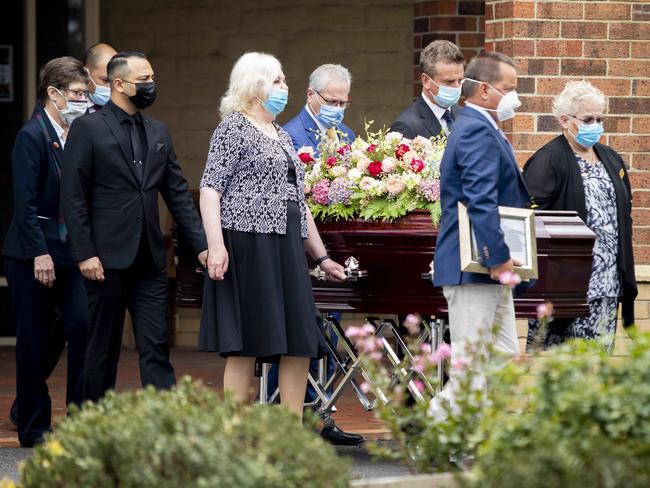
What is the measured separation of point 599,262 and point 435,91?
1188mm

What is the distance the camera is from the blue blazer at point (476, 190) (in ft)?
20.0

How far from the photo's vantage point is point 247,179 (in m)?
6.64

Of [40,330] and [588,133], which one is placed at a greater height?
[588,133]

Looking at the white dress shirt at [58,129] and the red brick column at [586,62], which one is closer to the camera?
the white dress shirt at [58,129]

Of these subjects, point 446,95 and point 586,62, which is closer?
point 446,95

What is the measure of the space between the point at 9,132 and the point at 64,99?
4086 mm

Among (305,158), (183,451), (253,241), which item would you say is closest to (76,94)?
(305,158)

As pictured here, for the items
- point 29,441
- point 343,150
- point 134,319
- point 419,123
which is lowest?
point 29,441

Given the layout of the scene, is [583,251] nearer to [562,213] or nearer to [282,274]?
[562,213]

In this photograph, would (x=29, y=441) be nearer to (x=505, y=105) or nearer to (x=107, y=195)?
(x=107, y=195)

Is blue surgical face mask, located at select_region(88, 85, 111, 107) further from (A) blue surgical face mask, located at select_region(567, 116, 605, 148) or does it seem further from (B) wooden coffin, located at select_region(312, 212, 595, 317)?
(A) blue surgical face mask, located at select_region(567, 116, 605, 148)

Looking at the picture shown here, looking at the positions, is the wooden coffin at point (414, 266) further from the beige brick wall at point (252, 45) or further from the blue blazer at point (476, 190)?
the beige brick wall at point (252, 45)

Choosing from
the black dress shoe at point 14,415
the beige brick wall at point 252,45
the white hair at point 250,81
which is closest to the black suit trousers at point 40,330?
the black dress shoe at point 14,415

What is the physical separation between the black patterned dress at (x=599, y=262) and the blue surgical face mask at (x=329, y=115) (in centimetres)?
125
